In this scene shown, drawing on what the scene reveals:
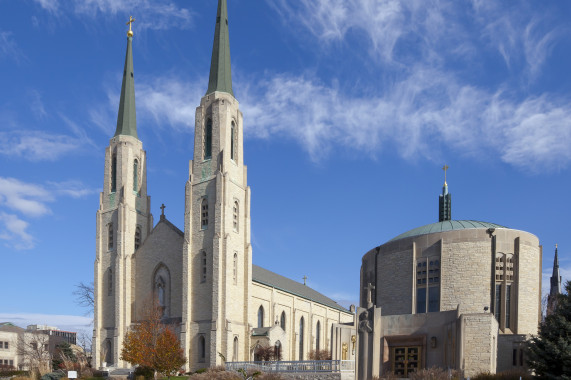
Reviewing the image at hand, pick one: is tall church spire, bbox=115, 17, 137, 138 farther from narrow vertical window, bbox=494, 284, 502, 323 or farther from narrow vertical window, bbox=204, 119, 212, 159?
narrow vertical window, bbox=494, 284, 502, 323

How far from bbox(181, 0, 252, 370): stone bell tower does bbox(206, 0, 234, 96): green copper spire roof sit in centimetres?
12

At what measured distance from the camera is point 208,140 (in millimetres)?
56906

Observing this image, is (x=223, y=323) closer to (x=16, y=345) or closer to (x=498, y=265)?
(x=498, y=265)

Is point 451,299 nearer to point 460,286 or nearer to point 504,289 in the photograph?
point 460,286

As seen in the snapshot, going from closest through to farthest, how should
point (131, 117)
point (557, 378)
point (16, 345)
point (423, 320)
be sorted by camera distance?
point (557, 378), point (423, 320), point (131, 117), point (16, 345)

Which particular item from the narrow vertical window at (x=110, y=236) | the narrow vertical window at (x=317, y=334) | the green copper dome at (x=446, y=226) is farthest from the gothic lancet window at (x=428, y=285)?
the narrow vertical window at (x=317, y=334)

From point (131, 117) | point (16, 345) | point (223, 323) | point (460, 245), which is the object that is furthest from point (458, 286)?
point (16, 345)

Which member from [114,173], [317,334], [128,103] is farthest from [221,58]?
[317,334]

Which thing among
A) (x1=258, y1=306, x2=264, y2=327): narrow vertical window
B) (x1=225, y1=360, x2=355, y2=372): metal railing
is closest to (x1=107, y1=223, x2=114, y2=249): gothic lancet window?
(x1=258, y1=306, x2=264, y2=327): narrow vertical window

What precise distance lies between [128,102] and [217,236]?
2107cm

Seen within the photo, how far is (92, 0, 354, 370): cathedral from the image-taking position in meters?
52.2

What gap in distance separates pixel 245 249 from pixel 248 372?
64.2ft

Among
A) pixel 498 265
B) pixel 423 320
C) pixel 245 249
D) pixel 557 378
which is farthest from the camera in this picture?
A: pixel 245 249

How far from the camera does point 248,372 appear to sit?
36.7 metres
